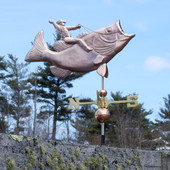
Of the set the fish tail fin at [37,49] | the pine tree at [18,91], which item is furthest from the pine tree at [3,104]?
the fish tail fin at [37,49]

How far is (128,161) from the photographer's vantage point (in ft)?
17.4

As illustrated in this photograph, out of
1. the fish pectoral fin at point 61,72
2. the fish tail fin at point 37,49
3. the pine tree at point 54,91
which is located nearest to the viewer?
the fish pectoral fin at point 61,72

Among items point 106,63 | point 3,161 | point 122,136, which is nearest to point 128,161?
point 106,63

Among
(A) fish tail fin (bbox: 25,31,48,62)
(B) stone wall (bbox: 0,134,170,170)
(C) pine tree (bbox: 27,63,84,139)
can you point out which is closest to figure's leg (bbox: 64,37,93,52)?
(A) fish tail fin (bbox: 25,31,48,62)

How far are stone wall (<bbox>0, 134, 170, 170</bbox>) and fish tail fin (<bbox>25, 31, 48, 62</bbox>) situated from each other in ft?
8.27

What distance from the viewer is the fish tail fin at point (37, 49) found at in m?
6.63

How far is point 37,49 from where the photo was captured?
21.8 ft

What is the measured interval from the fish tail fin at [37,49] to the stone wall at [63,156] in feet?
8.27

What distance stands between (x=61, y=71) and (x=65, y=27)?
853 mm

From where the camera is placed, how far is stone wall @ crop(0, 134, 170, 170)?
3.46 metres

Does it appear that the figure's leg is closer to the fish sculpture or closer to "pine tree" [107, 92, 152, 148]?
the fish sculpture

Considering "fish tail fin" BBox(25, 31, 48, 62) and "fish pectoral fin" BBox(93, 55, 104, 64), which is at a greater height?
"fish tail fin" BBox(25, 31, 48, 62)

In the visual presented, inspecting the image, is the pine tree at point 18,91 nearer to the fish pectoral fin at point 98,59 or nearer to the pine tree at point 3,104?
the pine tree at point 3,104

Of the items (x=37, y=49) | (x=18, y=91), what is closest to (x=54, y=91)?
(x=18, y=91)
